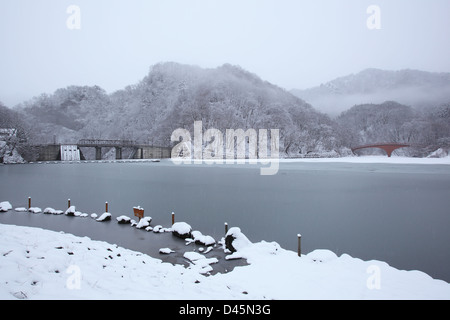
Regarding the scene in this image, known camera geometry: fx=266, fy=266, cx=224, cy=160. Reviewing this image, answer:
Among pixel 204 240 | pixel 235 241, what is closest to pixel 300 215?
pixel 235 241

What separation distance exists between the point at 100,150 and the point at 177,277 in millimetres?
89636

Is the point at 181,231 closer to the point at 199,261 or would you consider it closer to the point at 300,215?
the point at 199,261

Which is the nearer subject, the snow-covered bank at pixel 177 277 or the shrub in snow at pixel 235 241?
the snow-covered bank at pixel 177 277

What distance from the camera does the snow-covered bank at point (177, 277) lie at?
5938 mm

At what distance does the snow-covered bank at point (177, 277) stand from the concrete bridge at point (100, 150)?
77.5 metres

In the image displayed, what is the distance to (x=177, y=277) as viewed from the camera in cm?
798

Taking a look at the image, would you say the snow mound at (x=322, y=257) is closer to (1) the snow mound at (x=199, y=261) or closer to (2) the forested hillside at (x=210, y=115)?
(1) the snow mound at (x=199, y=261)

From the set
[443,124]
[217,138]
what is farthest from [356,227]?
[443,124]

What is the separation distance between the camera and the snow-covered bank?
5938 millimetres

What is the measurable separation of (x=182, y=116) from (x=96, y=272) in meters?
85.7

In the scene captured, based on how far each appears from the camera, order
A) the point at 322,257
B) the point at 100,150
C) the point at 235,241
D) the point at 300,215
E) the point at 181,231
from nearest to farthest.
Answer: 1. the point at 322,257
2. the point at 235,241
3. the point at 181,231
4. the point at 300,215
5. the point at 100,150

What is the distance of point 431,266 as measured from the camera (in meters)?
10.3

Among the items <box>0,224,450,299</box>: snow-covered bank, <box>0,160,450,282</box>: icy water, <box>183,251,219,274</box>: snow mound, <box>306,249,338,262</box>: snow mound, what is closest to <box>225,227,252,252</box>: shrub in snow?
<box>0,224,450,299</box>: snow-covered bank

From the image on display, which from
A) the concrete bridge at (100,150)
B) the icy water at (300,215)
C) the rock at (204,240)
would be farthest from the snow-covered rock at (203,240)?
the concrete bridge at (100,150)
